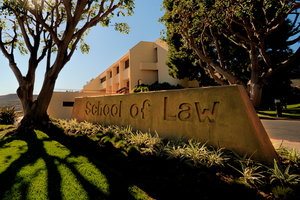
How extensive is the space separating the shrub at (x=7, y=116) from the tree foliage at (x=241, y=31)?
14256 mm

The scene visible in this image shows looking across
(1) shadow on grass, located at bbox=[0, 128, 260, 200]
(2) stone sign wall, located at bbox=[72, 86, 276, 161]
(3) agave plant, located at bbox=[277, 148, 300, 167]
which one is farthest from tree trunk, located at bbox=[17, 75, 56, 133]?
(3) agave plant, located at bbox=[277, 148, 300, 167]

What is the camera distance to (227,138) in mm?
3504

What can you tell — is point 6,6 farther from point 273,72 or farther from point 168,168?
point 273,72

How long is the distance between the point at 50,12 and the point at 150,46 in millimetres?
15739

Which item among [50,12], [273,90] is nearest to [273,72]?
[273,90]

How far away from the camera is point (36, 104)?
310 inches

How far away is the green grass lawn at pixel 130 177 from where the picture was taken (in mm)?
2312

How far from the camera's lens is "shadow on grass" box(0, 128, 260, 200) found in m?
2.33

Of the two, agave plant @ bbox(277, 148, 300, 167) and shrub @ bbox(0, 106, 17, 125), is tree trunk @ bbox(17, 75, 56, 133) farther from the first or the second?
agave plant @ bbox(277, 148, 300, 167)

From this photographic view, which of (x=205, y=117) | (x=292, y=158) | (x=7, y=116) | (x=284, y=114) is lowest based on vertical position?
(x=284, y=114)

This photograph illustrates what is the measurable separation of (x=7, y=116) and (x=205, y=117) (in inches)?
550

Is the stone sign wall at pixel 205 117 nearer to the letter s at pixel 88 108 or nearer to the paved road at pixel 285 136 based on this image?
the paved road at pixel 285 136

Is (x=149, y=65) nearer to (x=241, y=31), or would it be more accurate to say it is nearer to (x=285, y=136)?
(x=241, y=31)

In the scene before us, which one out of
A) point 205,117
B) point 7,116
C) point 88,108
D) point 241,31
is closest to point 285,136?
point 205,117
